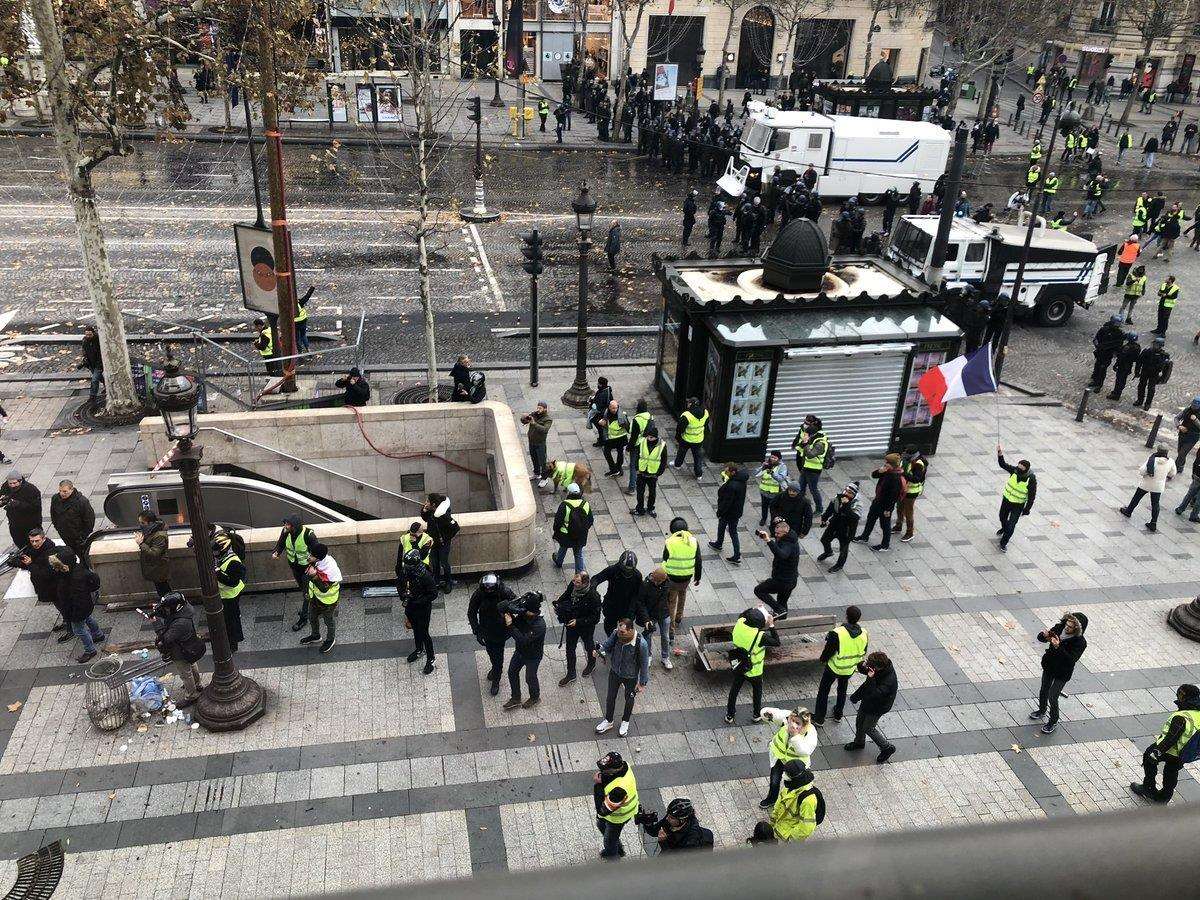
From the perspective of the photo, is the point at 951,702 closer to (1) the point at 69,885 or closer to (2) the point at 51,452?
(1) the point at 69,885

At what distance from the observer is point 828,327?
17000 mm

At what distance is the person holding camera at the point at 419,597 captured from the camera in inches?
446

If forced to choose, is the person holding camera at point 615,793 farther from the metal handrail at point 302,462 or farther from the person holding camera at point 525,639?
the metal handrail at point 302,462

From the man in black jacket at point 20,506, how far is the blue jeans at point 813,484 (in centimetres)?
1063

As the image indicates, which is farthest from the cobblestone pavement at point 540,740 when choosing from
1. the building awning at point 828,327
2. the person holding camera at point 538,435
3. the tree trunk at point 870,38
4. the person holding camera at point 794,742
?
the tree trunk at point 870,38

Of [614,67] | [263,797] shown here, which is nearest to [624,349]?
[263,797]

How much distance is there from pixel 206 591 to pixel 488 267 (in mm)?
18211

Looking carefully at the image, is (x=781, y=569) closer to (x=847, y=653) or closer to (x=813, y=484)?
(x=847, y=653)

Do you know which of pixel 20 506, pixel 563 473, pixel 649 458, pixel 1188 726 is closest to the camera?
pixel 1188 726

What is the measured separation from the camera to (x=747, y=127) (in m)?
36.8

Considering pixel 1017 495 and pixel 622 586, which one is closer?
pixel 622 586

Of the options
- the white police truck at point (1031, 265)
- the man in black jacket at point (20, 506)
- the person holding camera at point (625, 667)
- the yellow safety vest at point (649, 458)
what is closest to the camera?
the person holding camera at point (625, 667)

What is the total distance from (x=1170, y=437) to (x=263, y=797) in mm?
18034

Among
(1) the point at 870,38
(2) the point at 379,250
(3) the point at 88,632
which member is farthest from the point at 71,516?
(1) the point at 870,38
